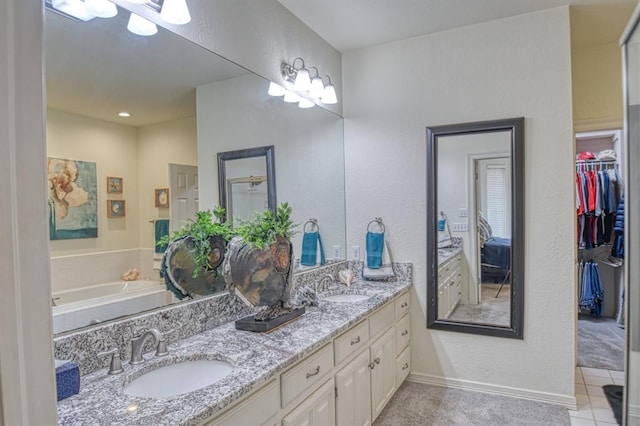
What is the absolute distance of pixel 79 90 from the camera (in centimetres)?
148

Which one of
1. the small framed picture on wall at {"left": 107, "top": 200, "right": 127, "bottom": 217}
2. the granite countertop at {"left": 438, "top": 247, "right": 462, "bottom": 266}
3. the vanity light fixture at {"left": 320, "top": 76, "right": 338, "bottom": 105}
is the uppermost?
the vanity light fixture at {"left": 320, "top": 76, "right": 338, "bottom": 105}

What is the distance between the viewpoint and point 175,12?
1.71 metres

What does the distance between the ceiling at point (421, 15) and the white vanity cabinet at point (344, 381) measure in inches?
78.8

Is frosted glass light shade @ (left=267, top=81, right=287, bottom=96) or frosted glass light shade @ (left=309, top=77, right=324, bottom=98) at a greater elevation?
frosted glass light shade @ (left=309, top=77, right=324, bottom=98)

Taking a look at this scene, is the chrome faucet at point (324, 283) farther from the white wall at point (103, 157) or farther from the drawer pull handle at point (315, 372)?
the white wall at point (103, 157)

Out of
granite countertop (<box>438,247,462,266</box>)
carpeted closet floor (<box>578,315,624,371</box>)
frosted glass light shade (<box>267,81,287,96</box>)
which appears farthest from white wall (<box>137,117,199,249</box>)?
carpeted closet floor (<box>578,315,624,371</box>)

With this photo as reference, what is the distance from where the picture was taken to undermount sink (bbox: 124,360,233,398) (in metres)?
1.41

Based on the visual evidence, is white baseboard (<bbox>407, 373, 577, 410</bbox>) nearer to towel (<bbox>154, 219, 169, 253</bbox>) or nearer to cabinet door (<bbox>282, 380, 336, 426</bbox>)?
cabinet door (<bbox>282, 380, 336, 426</bbox>)

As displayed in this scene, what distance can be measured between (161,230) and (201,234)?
214mm

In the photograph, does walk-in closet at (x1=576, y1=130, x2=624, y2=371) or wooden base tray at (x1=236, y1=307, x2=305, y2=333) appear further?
walk-in closet at (x1=576, y1=130, x2=624, y2=371)

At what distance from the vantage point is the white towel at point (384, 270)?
312cm

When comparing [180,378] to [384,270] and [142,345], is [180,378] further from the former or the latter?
[384,270]

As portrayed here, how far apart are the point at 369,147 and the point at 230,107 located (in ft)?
4.53

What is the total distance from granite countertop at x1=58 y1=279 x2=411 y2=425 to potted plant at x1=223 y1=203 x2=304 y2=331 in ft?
0.29
